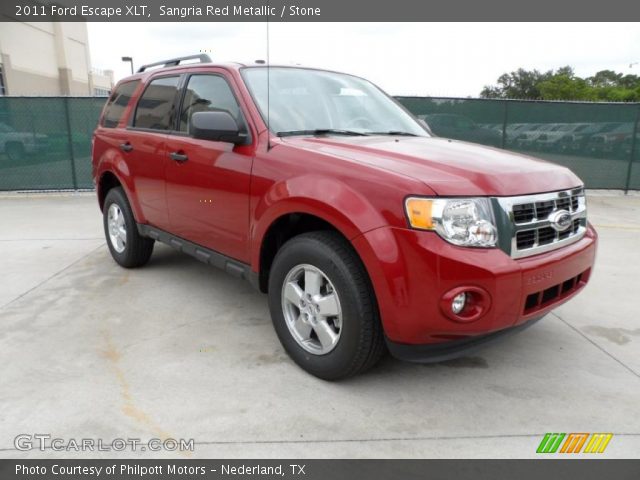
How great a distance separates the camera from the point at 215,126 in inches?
125

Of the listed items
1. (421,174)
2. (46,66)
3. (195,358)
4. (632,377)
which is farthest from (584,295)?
(46,66)

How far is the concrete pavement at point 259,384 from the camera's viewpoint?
245 cm

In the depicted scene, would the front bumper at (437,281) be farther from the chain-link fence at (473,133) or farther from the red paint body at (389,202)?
the chain-link fence at (473,133)

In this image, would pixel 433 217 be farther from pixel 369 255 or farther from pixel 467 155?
pixel 467 155

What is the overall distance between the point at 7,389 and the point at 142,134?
2.41 meters

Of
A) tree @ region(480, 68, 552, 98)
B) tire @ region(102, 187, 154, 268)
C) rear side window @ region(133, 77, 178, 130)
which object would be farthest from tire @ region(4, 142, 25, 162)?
tree @ region(480, 68, 552, 98)

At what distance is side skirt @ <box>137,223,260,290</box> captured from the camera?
11.2 feet

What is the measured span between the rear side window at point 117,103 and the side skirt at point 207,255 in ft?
3.92

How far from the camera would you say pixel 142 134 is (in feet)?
14.6

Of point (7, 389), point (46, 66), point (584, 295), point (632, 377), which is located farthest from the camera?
point (46, 66)

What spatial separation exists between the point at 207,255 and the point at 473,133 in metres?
7.85
